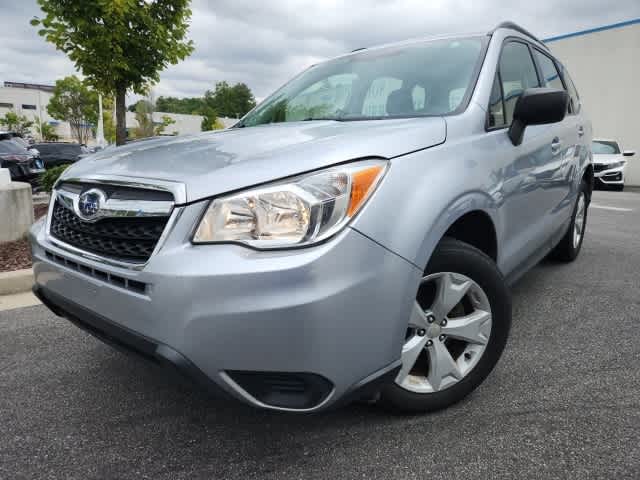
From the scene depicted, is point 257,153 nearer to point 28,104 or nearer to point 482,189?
point 482,189

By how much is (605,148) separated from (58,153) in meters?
16.4

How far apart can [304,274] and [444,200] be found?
640 millimetres

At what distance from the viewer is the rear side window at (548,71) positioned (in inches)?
129

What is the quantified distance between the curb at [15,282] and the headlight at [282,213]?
3028 mm

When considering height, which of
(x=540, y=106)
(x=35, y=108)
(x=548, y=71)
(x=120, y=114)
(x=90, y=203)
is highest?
(x=35, y=108)

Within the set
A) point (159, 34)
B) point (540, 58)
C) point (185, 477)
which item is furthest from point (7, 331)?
point (159, 34)

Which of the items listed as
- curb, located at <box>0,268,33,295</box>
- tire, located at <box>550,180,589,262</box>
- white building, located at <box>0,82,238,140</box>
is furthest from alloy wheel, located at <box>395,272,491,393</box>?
white building, located at <box>0,82,238,140</box>

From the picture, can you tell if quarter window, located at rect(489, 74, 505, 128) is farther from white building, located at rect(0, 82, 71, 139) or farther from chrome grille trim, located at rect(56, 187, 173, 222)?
white building, located at rect(0, 82, 71, 139)

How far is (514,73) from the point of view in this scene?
2713mm

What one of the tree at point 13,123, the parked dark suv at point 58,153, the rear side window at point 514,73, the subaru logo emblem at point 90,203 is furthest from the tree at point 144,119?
the subaru logo emblem at point 90,203

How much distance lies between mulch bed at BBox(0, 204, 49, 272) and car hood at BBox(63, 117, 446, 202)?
2.54m

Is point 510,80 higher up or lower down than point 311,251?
higher up

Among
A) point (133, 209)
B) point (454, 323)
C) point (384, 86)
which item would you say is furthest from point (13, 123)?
point (454, 323)

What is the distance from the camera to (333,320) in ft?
4.68
